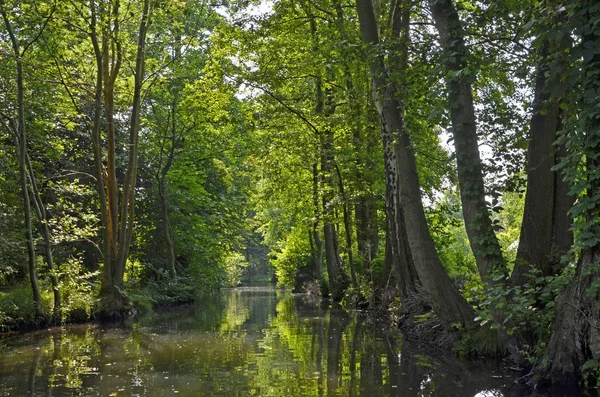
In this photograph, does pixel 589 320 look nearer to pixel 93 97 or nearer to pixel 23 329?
pixel 23 329

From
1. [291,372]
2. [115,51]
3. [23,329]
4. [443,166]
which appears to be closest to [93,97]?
[115,51]

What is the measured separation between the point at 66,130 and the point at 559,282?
62.1ft

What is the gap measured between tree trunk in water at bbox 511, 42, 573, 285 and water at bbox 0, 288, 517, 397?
65.7 inches

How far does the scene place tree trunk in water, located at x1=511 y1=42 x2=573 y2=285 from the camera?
27.3 ft

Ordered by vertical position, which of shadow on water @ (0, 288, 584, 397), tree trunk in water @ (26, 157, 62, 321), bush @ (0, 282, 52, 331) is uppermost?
tree trunk in water @ (26, 157, 62, 321)

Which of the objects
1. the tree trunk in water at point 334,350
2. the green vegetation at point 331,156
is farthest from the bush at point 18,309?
the tree trunk in water at point 334,350

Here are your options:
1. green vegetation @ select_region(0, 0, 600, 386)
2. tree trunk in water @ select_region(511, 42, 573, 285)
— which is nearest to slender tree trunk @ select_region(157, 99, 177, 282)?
green vegetation @ select_region(0, 0, 600, 386)

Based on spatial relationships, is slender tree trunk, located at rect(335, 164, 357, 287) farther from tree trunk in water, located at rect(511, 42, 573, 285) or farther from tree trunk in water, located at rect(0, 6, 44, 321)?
tree trunk in water, located at rect(511, 42, 573, 285)

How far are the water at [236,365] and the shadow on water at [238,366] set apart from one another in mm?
14

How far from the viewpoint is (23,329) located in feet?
45.9

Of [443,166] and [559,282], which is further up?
[443,166]

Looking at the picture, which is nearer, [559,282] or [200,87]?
[559,282]

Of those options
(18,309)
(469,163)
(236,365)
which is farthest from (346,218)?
(469,163)

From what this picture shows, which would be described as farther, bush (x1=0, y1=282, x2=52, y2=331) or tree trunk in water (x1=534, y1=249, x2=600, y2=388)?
bush (x1=0, y1=282, x2=52, y2=331)
